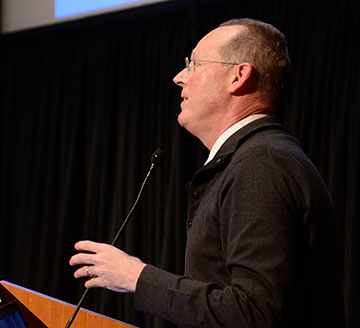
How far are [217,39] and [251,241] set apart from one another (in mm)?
672

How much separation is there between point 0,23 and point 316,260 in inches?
147

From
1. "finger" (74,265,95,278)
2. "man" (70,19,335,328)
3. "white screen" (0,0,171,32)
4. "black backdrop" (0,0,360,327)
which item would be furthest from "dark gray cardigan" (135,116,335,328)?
"white screen" (0,0,171,32)

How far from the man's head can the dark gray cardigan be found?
0.15 metres

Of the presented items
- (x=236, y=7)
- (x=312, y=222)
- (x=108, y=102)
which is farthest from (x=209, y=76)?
(x=108, y=102)

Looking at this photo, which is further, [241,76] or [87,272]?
[241,76]

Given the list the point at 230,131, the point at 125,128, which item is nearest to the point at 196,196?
the point at 230,131

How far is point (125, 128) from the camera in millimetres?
3660

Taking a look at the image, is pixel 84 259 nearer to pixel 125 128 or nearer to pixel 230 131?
pixel 230 131

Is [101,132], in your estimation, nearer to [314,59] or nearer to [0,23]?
[0,23]

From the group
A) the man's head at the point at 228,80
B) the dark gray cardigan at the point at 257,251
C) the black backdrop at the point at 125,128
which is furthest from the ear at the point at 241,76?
the black backdrop at the point at 125,128

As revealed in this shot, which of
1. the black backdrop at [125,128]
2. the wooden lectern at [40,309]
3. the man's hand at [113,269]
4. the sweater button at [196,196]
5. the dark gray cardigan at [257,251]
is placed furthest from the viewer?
the black backdrop at [125,128]

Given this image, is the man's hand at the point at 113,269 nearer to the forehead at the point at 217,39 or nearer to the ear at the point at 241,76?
the ear at the point at 241,76

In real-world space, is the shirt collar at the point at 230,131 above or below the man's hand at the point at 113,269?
above

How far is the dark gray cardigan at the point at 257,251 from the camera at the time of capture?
1.04 metres
